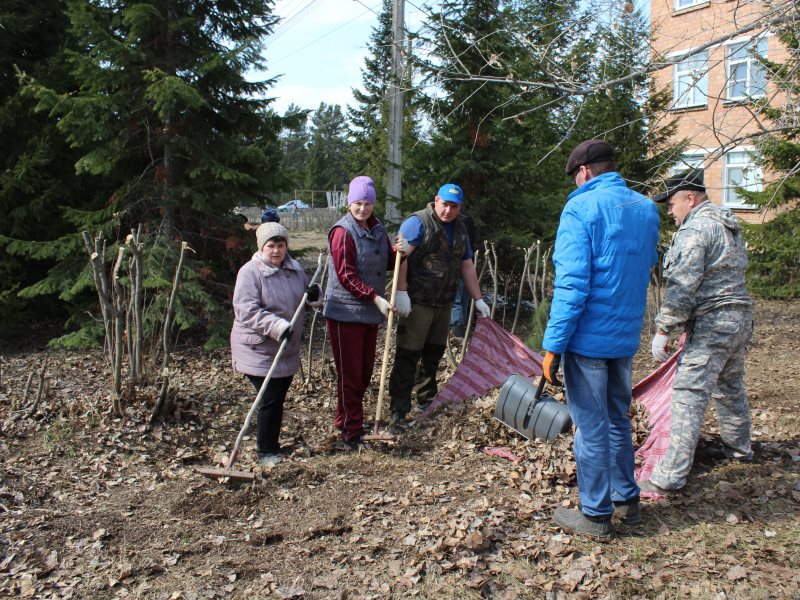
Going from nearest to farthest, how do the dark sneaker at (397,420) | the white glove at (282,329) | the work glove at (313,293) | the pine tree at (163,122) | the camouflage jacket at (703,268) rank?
1. the camouflage jacket at (703,268)
2. the white glove at (282,329)
3. the work glove at (313,293)
4. the dark sneaker at (397,420)
5. the pine tree at (163,122)

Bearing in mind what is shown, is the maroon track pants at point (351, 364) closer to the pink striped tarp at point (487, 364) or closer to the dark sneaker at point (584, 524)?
the pink striped tarp at point (487, 364)

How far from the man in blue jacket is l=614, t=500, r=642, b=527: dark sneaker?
0.19 metres

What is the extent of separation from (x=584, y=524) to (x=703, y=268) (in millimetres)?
1515

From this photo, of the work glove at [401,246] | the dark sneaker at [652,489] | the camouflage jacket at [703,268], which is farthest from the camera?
the work glove at [401,246]

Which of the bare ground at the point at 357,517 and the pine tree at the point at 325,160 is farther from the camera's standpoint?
the pine tree at the point at 325,160

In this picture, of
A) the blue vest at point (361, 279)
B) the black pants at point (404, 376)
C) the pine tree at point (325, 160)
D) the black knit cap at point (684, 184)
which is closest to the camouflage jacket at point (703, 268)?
the black knit cap at point (684, 184)

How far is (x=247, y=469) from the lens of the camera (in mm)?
4273

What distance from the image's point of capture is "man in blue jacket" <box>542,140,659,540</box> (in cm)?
300

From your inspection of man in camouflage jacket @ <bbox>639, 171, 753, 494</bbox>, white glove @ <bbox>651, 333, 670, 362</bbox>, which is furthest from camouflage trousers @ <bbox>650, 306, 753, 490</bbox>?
white glove @ <bbox>651, 333, 670, 362</bbox>

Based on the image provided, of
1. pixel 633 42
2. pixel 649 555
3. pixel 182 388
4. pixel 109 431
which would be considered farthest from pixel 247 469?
pixel 633 42

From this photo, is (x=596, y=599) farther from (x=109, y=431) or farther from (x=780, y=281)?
(x=780, y=281)

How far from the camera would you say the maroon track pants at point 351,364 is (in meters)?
4.64

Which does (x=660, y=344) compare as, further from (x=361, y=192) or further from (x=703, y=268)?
(x=361, y=192)

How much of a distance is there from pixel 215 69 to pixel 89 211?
2334mm
